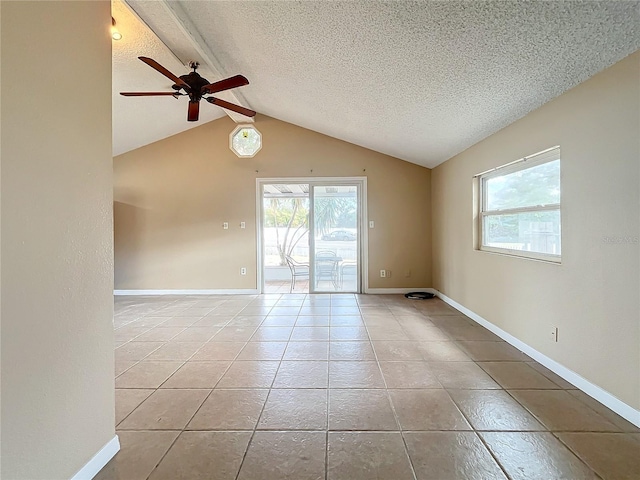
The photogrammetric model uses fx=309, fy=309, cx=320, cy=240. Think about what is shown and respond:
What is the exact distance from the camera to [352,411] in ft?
6.06

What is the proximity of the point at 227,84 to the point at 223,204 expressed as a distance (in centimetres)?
277

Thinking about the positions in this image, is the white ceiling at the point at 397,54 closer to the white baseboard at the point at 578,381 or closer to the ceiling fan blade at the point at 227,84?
the ceiling fan blade at the point at 227,84

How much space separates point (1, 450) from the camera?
99cm

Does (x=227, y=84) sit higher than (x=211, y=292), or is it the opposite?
(x=227, y=84)

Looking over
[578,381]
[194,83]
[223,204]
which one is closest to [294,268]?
[223,204]

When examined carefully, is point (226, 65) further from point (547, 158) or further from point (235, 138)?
point (547, 158)

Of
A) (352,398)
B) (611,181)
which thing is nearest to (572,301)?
(611,181)

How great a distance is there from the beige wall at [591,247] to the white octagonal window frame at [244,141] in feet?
12.0

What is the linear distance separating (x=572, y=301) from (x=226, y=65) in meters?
3.85

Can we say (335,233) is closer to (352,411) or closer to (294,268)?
(294,268)

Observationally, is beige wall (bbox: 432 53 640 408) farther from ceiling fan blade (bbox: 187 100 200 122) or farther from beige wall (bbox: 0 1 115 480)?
ceiling fan blade (bbox: 187 100 200 122)

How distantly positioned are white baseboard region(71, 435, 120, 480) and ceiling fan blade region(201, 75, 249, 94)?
266 cm

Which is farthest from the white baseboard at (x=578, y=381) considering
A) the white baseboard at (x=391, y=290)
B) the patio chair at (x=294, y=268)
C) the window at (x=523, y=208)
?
the patio chair at (x=294, y=268)

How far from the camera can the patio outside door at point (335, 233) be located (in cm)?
532
